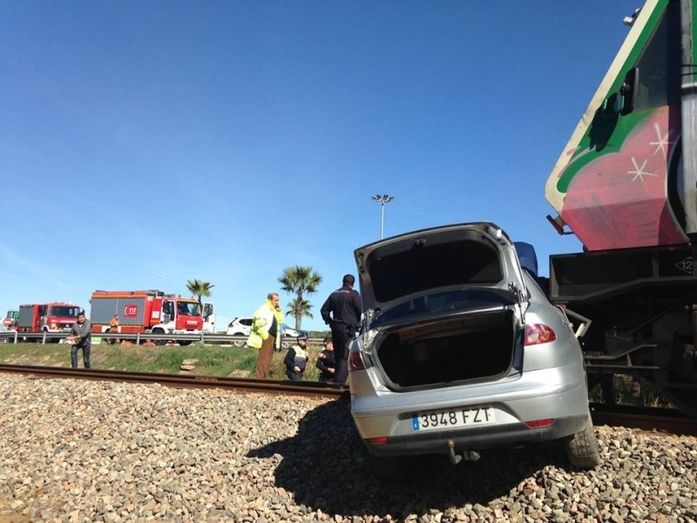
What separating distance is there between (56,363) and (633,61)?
24142 millimetres

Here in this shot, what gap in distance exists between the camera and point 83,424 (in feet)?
21.5

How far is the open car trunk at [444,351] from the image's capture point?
13.9 ft

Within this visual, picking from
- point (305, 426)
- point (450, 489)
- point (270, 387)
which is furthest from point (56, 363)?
point (450, 489)

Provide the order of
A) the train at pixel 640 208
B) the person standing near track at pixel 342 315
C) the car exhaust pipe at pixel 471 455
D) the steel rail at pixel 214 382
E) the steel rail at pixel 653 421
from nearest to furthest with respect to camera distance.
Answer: the car exhaust pipe at pixel 471 455 → the train at pixel 640 208 → the steel rail at pixel 653 421 → the steel rail at pixel 214 382 → the person standing near track at pixel 342 315

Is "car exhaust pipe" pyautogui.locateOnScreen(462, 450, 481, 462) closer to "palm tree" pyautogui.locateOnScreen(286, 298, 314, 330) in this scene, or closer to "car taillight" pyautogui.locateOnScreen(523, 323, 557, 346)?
"car taillight" pyautogui.locateOnScreen(523, 323, 557, 346)

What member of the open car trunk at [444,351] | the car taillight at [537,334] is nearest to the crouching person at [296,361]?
the open car trunk at [444,351]

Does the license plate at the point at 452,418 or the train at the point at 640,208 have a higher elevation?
the train at the point at 640,208

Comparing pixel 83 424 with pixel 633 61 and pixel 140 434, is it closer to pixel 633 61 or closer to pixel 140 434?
pixel 140 434

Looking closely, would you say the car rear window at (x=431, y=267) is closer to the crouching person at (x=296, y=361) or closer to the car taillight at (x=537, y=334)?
the car taillight at (x=537, y=334)

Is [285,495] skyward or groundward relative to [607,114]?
groundward

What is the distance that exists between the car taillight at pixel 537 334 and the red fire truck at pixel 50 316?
3843 cm

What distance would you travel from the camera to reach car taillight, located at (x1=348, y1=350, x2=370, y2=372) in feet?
13.6

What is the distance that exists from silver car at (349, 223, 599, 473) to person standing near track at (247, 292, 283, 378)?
18.8 feet

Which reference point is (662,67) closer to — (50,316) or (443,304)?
(443,304)
